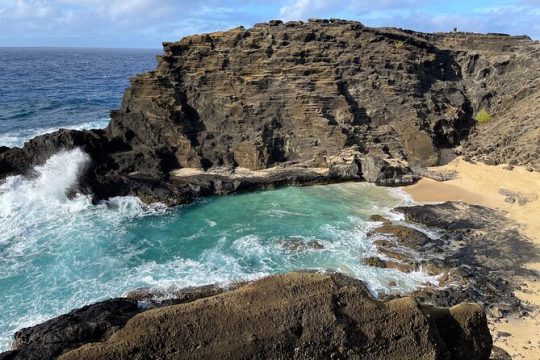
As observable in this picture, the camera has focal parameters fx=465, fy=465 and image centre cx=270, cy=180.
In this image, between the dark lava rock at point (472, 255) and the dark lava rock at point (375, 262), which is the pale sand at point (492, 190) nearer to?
the dark lava rock at point (472, 255)

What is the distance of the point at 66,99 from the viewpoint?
200 feet

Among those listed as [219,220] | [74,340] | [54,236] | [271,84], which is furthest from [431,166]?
[74,340]

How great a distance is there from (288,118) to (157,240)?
14.4m

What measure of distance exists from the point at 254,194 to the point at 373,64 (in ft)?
A: 48.7

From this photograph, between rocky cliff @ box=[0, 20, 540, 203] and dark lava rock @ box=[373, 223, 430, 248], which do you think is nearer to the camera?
dark lava rock @ box=[373, 223, 430, 248]

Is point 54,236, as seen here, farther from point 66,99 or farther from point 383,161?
point 66,99

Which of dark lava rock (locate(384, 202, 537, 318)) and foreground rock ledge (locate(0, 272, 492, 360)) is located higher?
foreground rock ledge (locate(0, 272, 492, 360))

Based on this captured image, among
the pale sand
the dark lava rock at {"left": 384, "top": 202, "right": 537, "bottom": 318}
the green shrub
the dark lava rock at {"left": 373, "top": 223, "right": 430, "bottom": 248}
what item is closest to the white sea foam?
the dark lava rock at {"left": 373, "top": 223, "right": 430, "bottom": 248}

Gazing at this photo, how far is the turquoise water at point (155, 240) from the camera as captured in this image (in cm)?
1989

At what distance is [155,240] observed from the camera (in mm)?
24359

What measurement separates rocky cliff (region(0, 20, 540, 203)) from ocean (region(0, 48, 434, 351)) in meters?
2.28

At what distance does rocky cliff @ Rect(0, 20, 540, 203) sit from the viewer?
3200 cm

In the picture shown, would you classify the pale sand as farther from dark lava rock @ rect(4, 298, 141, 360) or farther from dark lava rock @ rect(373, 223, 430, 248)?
dark lava rock @ rect(4, 298, 141, 360)

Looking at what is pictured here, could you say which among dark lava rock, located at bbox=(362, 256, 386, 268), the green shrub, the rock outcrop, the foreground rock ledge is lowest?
dark lava rock, located at bbox=(362, 256, 386, 268)
